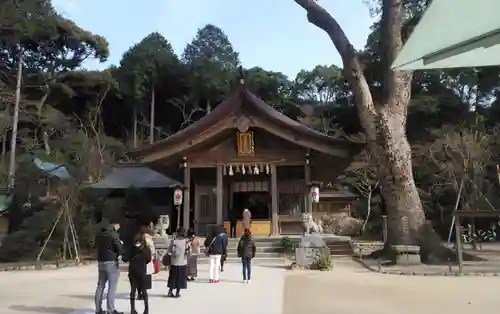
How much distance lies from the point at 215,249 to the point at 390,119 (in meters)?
8.81

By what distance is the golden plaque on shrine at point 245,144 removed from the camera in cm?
1916

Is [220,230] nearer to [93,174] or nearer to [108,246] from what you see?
[108,246]

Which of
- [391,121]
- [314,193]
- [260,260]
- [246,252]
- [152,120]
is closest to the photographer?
[246,252]

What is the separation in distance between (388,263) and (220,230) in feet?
22.4

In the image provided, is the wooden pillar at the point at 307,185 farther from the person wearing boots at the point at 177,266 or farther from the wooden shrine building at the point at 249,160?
the person wearing boots at the point at 177,266

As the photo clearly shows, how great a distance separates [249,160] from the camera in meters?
19.3

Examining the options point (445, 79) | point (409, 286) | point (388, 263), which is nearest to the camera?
point (409, 286)

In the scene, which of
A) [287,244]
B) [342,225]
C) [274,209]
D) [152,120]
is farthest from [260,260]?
[152,120]

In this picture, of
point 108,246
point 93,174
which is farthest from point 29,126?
point 108,246

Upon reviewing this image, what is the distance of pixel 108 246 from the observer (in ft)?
22.1

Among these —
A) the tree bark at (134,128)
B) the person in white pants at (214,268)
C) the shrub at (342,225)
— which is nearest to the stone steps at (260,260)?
the person in white pants at (214,268)

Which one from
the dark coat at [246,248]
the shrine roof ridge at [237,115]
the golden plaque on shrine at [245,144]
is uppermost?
the shrine roof ridge at [237,115]

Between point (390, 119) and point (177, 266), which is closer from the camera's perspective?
point (177, 266)

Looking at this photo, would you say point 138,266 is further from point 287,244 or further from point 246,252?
point 287,244
